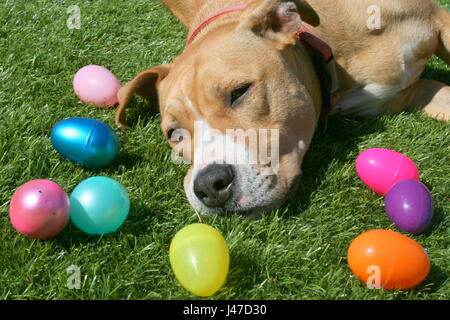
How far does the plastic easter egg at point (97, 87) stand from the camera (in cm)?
507

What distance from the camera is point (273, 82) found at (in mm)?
3980

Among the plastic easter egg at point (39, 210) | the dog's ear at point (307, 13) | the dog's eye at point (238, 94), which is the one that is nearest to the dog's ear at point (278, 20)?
the dog's ear at point (307, 13)

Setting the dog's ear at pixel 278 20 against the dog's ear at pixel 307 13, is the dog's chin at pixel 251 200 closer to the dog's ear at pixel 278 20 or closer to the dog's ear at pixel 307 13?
the dog's ear at pixel 278 20

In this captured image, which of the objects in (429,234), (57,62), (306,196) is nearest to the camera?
(429,234)

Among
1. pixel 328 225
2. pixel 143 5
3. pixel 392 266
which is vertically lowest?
pixel 143 5

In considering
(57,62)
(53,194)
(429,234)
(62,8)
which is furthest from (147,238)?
(62,8)

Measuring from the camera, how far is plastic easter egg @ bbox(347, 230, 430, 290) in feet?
9.84

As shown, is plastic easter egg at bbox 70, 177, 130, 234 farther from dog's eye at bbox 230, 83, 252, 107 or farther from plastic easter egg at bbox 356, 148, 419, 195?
plastic easter egg at bbox 356, 148, 419, 195

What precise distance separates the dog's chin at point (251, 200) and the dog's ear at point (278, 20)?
3.58ft

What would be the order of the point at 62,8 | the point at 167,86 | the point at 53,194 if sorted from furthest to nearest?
the point at 62,8
the point at 167,86
the point at 53,194

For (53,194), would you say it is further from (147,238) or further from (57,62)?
(57,62)

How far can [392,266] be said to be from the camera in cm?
299

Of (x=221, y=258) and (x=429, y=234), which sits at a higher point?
(x=221, y=258)
